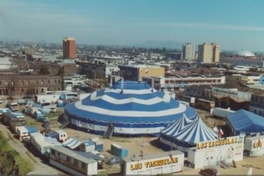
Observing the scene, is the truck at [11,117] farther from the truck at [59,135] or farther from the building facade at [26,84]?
the building facade at [26,84]

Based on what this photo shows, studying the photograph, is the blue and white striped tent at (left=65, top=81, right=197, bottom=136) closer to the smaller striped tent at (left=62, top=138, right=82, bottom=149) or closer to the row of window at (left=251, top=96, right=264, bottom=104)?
→ the smaller striped tent at (left=62, top=138, right=82, bottom=149)

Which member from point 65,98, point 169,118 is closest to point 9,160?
point 169,118

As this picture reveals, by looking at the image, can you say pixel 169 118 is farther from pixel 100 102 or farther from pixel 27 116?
pixel 27 116

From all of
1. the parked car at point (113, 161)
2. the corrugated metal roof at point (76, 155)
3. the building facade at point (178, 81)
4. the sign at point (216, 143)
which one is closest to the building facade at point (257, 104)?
the sign at point (216, 143)

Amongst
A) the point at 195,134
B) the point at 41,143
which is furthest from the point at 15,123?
the point at 195,134

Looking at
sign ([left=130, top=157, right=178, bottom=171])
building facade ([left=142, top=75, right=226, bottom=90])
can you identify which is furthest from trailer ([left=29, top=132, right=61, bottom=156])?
building facade ([left=142, top=75, right=226, bottom=90])

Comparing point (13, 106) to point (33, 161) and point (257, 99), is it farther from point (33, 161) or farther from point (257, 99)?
point (257, 99)
